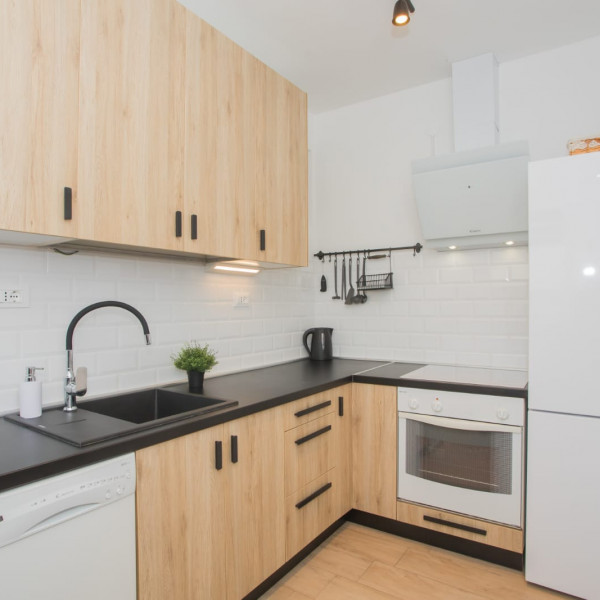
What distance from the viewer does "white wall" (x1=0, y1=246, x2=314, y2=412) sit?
1.62 m

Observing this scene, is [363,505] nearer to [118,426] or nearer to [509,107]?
[118,426]

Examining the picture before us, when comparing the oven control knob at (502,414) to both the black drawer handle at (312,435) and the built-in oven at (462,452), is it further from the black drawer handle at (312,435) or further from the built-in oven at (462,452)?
the black drawer handle at (312,435)

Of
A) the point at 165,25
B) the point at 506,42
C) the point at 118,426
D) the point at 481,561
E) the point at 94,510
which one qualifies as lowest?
the point at 481,561

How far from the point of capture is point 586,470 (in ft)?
6.12

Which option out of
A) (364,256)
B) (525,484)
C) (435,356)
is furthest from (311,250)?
(525,484)

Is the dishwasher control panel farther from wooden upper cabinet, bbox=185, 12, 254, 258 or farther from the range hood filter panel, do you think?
the range hood filter panel

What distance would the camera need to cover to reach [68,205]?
137 cm

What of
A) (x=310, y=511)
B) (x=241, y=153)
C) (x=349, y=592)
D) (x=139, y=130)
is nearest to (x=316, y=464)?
(x=310, y=511)

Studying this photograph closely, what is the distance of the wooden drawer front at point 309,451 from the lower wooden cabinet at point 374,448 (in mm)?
208

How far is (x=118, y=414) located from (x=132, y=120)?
3.87 ft

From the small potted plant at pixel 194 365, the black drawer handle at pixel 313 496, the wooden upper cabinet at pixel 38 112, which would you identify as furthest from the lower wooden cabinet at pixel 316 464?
the wooden upper cabinet at pixel 38 112

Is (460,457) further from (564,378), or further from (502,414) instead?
(564,378)

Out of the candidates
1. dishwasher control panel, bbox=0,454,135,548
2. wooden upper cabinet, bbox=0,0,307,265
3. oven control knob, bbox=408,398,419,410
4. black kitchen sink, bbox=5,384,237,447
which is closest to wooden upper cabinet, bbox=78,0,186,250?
wooden upper cabinet, bbox=0,0,307,265

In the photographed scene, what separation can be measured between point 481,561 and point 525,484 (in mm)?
475
